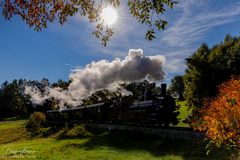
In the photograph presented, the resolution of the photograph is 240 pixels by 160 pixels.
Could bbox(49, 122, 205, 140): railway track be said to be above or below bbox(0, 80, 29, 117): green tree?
below

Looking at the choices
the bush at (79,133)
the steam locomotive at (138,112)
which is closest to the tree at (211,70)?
the steam locomotive at (138,112)

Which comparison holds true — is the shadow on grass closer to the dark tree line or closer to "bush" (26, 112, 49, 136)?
"bush" (26, 112, 49, 136)

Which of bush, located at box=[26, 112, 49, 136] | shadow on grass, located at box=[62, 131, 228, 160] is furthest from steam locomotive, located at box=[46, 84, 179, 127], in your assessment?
bush, located at box=[26, 112, 49, 136]

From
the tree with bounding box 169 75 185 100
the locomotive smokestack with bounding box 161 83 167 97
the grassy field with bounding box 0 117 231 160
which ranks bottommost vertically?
the grassy field with bounding box 0 117 231 160

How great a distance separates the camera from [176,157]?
74.9ft

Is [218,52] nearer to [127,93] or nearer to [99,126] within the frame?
[127,93]

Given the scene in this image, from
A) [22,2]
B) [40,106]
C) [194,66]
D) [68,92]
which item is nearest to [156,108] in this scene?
[194,66]

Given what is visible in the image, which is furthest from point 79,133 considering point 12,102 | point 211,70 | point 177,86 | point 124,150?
point 12,102

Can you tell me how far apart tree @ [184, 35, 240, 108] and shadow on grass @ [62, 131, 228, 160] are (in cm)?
1643

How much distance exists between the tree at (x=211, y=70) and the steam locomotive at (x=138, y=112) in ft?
32.7

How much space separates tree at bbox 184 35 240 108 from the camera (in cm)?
4559

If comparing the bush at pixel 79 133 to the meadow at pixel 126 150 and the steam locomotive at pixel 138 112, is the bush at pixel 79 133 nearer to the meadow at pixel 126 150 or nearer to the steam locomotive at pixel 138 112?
the steam locomotive at pixel 138 112

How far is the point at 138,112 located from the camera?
34.0m

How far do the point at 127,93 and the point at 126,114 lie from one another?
5.52 metres
